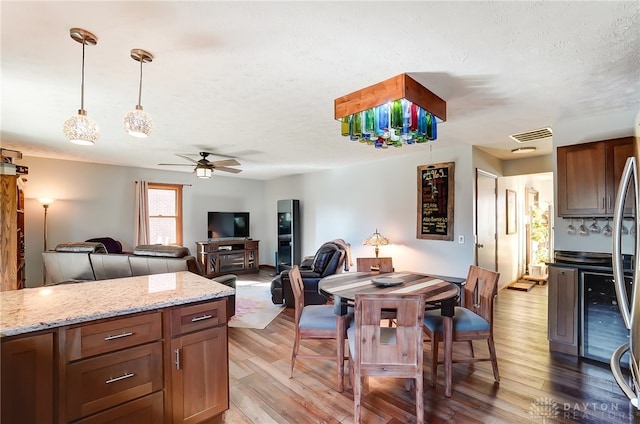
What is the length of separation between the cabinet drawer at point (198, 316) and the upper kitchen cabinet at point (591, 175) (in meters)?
3.56

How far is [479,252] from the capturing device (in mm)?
4539

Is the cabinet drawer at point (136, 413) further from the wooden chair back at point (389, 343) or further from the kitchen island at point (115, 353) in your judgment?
the wooden chair back at point (389, 343)

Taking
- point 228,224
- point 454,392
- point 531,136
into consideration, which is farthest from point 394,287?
point 228,224

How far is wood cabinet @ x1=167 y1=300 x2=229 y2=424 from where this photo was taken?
178 cm

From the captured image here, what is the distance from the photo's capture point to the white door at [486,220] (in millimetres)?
4512

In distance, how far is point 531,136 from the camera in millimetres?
3879

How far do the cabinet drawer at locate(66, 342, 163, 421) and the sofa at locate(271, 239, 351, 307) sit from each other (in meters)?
2.72

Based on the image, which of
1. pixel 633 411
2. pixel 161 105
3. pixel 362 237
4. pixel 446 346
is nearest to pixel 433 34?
pixel 446 346

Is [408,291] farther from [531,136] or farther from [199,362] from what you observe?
[531,136]

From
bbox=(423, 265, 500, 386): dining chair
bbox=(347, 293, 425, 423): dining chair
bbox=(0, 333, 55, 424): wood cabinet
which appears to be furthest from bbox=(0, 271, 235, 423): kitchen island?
bbox=(423, 265, 500, 386): dining chair

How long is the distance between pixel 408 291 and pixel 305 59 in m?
1.93

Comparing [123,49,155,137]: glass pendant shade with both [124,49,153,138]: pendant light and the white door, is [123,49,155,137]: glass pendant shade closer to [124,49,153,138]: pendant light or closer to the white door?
[124,49,153,138]: pendant light

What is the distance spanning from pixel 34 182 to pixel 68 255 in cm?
226

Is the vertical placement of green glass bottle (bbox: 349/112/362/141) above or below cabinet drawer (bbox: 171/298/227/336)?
above
